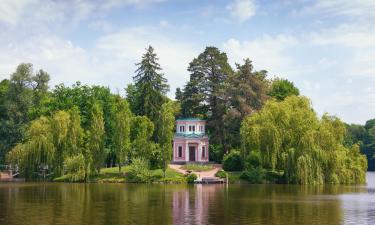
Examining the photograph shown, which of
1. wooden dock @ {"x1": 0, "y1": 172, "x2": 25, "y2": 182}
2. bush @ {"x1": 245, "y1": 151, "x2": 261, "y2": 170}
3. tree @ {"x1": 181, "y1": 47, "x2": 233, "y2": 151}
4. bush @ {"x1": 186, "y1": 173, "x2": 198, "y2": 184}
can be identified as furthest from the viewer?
tree @ {"x1": 181, "y1": 47, "x2": 233, "y2": 151}

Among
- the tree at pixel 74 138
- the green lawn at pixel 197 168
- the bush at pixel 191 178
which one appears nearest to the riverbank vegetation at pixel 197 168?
the green lawn at pixel 197 168

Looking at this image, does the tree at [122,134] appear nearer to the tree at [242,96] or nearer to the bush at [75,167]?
the bush at [75,167]

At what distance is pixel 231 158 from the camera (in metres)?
68.2

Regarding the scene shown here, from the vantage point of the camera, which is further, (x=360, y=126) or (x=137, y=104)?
(x=360, y=126)

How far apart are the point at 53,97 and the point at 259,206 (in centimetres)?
5281

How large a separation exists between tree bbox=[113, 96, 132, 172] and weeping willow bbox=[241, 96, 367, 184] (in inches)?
644

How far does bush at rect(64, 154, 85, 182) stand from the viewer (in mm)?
62281

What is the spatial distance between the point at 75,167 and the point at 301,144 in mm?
29030

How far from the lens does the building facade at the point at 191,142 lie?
79938mm

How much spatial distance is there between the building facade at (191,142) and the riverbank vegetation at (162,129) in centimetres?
183

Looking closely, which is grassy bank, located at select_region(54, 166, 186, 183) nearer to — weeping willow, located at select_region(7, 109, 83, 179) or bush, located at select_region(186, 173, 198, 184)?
bush, located at select_region(186, 173, 198, 184)

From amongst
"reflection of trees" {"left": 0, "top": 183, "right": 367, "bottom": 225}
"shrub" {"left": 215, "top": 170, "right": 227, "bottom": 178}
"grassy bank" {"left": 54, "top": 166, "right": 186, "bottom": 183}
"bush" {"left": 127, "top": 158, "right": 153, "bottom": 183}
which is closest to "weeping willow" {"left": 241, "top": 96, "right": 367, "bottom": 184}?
"shrub" {"left": 215, "top": 170, "right": 227, "bottom": 178}

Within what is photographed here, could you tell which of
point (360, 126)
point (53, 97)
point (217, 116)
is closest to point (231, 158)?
point (217, 116)

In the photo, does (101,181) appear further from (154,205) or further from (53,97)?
(154,205)
